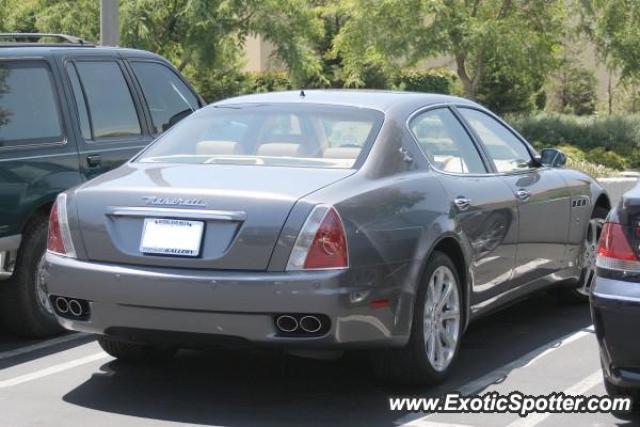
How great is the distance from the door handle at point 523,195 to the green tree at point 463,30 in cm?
1507

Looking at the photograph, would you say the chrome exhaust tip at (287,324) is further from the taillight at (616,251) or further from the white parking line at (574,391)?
the taillight at (616,251)

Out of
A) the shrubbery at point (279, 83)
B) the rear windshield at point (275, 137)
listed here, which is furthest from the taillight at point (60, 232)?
the shrubbery at point (279, 83)

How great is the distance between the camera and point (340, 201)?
18.6 feet

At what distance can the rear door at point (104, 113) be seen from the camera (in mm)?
8172

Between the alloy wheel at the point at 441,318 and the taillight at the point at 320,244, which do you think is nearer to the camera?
A: the taillight at the point at 320,244

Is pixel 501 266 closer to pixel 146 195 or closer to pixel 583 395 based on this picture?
pixel 583 395

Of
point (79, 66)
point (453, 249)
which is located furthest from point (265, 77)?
point (453, 249)

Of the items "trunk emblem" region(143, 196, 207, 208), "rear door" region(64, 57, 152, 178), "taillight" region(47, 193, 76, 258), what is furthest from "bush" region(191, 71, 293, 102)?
"trunk emblem" region(143, 196, 207, 208)

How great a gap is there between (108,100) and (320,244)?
11.6 feet

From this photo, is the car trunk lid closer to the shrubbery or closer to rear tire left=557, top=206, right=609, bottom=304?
rear tire left=557, top=206, right=609, bottom=304

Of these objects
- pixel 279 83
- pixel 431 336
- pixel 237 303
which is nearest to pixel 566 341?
pixel 431 336

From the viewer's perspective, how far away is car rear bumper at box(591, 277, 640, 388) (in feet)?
17.0

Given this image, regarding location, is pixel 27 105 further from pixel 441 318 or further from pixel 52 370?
pixel 441 318

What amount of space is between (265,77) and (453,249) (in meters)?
27.3
